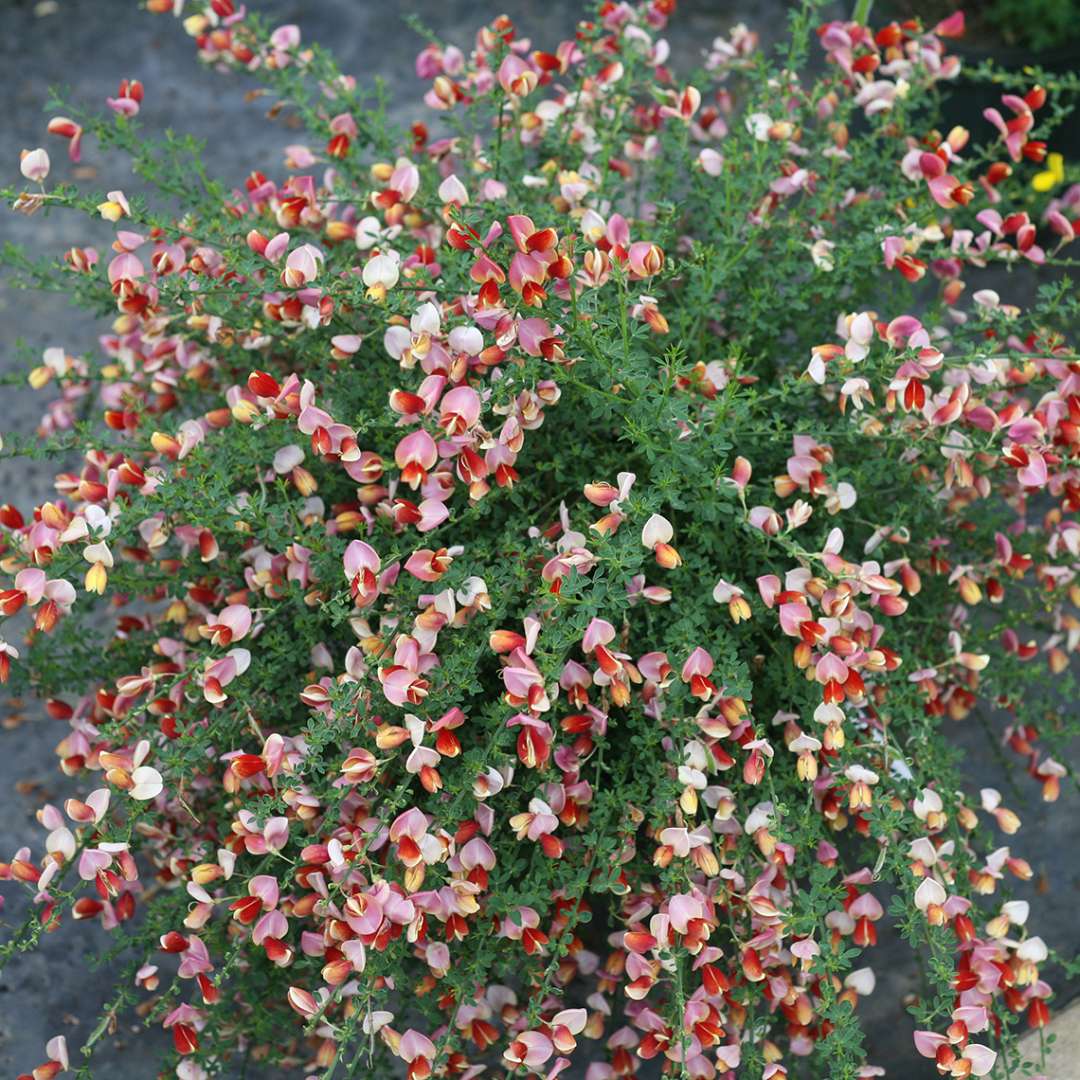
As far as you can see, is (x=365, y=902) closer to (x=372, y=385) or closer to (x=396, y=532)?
(x=396, y=532)

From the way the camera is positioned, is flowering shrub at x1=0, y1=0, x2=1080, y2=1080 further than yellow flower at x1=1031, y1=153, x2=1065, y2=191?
No

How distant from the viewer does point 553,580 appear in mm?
1410

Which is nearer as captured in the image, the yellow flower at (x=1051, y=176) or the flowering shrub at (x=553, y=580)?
the flowering shrub at (x=553, y=580)

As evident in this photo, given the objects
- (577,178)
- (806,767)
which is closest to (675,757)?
(806,767)

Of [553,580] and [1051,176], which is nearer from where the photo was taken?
[553,580]

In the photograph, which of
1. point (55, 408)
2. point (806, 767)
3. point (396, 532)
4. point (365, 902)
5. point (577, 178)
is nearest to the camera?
point (365, 902)

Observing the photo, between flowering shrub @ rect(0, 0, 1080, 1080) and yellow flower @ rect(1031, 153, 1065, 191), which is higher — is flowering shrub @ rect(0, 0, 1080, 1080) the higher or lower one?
the lower one

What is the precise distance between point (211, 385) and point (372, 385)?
349mm

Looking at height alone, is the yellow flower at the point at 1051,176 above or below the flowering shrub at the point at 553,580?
above

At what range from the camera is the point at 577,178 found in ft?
5.76

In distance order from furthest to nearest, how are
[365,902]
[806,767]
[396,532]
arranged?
[396,532] < [806,767] < [365,902]

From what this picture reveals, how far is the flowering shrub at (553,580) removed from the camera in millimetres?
1451

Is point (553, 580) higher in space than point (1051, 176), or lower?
lower

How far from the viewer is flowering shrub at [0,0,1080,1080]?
1451 millimetres
